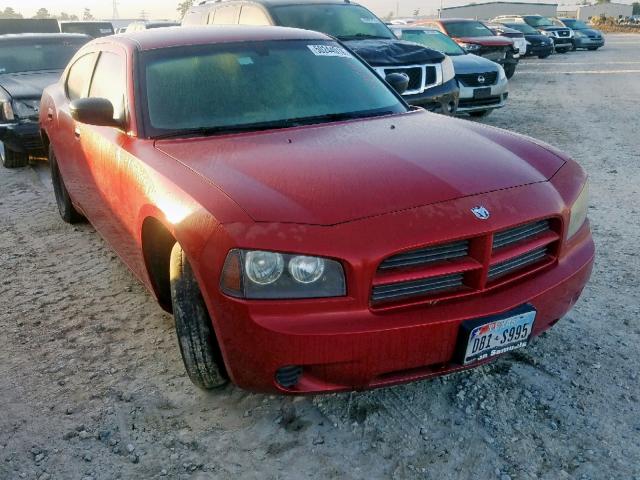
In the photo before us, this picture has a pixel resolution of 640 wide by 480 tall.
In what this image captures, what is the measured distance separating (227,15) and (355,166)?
22.1 feet

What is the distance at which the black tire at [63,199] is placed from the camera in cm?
497

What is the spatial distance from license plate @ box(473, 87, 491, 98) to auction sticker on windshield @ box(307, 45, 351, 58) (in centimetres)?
546

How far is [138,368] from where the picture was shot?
9.78 feet

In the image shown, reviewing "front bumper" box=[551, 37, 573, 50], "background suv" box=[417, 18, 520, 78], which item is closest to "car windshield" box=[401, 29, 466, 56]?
"background suv" box=[417, 18, 520, 78]

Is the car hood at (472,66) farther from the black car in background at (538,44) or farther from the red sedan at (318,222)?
the black car in background at (538,44)

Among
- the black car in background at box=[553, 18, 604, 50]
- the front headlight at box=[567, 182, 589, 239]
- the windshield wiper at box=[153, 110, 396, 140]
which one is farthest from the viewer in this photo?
the black car in background at box=[553, 18, 604, 50]

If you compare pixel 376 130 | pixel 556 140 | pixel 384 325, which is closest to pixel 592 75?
pixel 556 140

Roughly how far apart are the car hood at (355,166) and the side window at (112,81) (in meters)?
0.56

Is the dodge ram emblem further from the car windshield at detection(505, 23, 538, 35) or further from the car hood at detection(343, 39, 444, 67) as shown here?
the car windshield at detection(505, 23, 538, 35)

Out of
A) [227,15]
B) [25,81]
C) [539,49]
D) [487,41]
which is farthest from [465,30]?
[539,49]

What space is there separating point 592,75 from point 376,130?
15.5 metres

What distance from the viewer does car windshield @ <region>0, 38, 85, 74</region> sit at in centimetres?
799

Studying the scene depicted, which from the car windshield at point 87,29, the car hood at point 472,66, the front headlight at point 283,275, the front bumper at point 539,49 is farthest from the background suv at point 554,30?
the front headlight at point 283,275

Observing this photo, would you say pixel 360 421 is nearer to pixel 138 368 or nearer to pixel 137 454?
pixel 137 454
